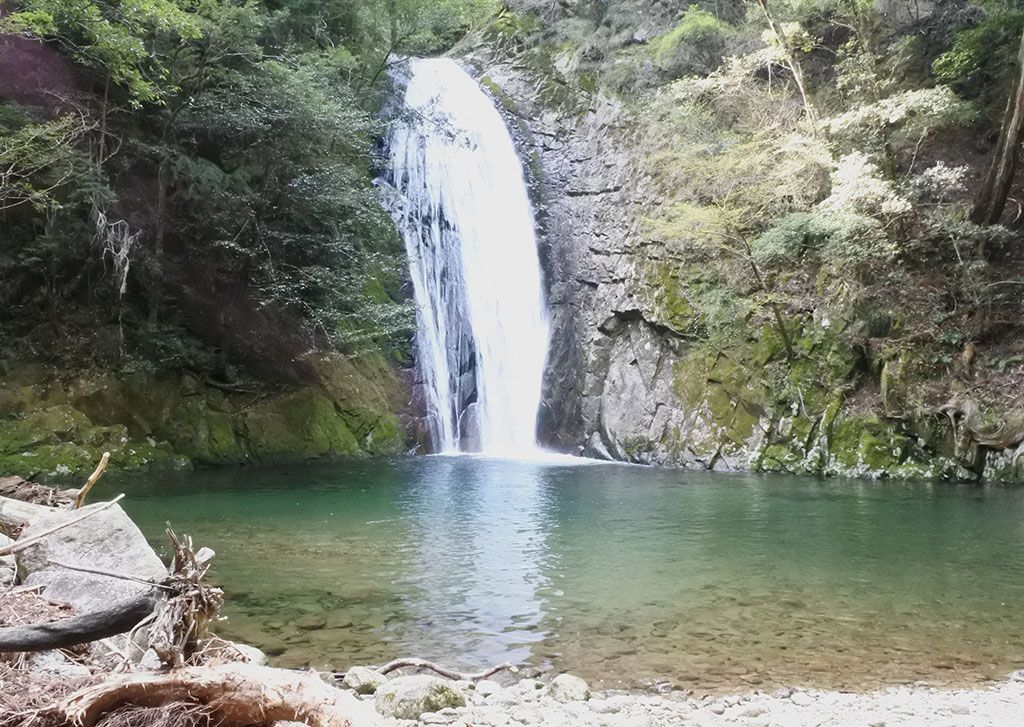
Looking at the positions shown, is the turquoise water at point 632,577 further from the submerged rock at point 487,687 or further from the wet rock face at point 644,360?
the wet rock face at point 644,360

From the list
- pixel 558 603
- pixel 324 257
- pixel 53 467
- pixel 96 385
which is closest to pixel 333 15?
pixel 324 257

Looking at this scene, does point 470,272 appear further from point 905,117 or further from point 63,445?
point 905,117

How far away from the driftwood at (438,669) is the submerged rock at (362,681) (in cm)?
26

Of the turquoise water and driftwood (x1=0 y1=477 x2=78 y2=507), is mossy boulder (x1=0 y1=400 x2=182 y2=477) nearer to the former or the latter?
the turquoise water

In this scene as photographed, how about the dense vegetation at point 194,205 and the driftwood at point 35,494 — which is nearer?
the driftwood at point 35,494

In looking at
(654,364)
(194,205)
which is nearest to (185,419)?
(194,205)

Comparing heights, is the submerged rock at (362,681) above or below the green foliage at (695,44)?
below

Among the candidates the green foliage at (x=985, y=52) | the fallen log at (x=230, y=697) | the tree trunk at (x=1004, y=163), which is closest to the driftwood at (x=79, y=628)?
the fallen log at (x=230, y=697)

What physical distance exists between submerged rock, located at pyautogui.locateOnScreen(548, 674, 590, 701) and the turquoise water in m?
0.41

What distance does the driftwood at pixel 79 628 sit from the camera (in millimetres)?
2447

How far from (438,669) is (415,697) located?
0.76 meters

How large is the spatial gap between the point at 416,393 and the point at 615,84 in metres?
11.4

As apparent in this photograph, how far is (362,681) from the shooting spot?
4129mm

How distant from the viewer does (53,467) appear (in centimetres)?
1320
